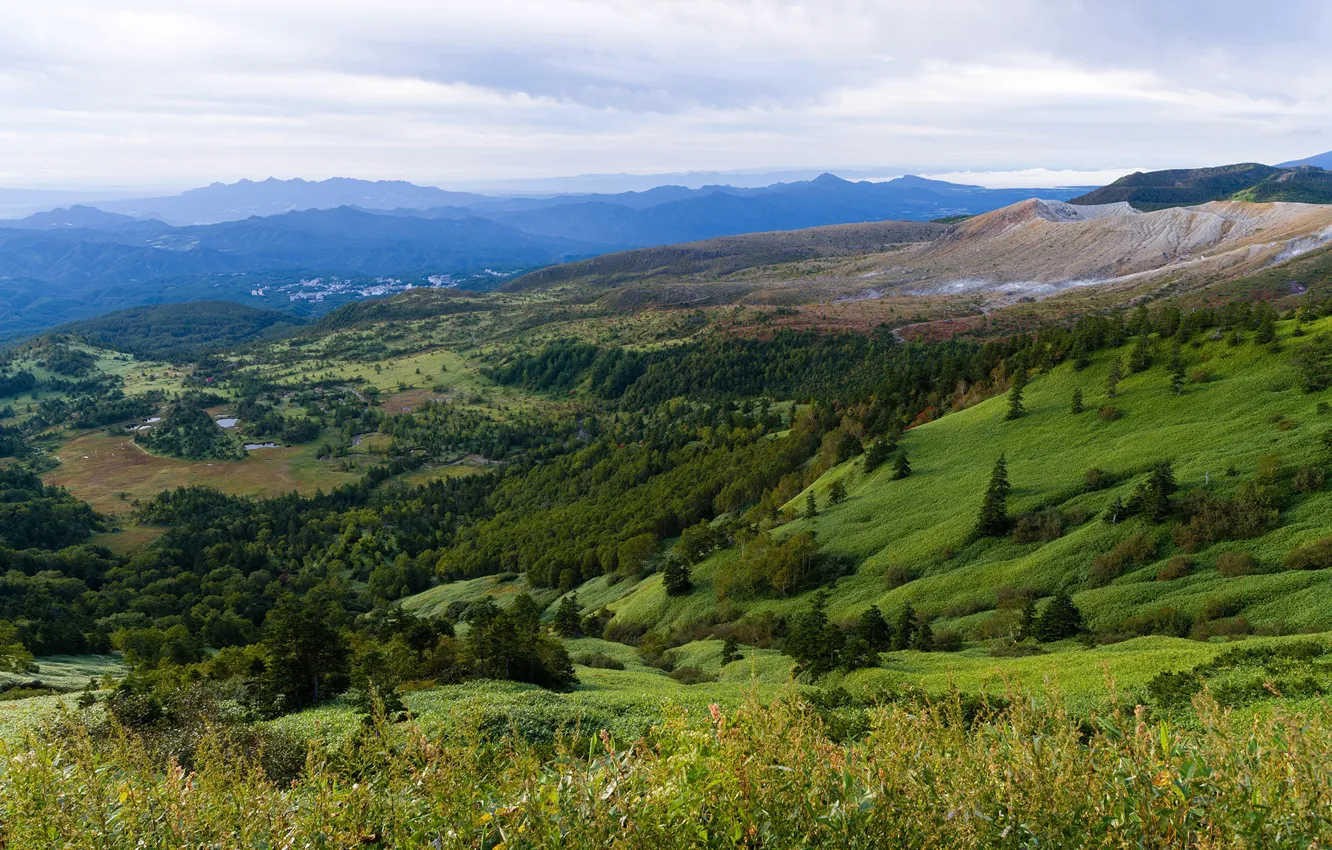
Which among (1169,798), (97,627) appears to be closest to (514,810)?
(1169,798)

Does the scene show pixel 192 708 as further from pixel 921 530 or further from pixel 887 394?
pixel 887 394

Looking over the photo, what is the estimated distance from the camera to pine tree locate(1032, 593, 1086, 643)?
3456 centimetres

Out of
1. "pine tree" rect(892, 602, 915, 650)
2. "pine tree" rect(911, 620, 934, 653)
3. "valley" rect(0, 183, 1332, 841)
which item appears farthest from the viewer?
"pine tree" rect(892, 602, 915, 650)

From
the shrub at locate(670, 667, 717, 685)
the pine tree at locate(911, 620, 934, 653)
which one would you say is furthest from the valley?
the shrub at locate(670, 667, 717, 685)

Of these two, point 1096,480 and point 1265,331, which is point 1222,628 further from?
point 1265,331

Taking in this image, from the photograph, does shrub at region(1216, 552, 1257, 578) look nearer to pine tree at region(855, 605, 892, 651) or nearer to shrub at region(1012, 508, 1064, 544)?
shrub at region(1012, 508, 1064, 544)

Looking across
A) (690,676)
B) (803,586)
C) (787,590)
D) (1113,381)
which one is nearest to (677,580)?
(787,590)

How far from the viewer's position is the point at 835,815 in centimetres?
695

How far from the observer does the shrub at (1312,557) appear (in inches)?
1278

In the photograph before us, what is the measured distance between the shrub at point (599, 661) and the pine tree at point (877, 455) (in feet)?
120

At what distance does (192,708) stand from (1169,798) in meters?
32.2

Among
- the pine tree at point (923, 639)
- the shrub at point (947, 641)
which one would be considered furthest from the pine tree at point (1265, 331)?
the pine tree at point (923, 639)

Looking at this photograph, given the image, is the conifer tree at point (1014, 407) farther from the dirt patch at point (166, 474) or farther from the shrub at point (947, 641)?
the dirt patch at point (166, 474)

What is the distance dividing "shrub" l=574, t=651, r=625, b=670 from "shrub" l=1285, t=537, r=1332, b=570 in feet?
131
